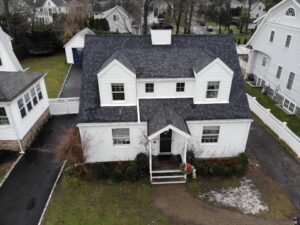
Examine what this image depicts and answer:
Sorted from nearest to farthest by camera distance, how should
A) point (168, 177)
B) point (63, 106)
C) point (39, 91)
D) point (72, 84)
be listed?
point (168, 177) → point (39, 91) → point (63, 106) → point (72, 84)

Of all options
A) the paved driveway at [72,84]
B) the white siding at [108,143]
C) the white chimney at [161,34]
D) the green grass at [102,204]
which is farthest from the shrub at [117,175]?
the paved driveway at [72,84]

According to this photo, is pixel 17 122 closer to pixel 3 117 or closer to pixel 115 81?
pixel 3 117

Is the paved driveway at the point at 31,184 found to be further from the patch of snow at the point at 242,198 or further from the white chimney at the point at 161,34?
the white chimney at the point at 161,34

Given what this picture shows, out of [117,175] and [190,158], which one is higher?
[190,158]

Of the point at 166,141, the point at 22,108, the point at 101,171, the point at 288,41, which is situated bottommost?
the point at 101,171

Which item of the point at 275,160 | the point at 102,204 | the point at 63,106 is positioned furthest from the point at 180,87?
the point at 63,106

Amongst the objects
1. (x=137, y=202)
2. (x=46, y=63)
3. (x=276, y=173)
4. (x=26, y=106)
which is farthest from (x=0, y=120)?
(x=46, y=63)
